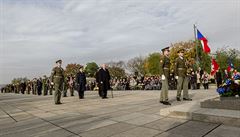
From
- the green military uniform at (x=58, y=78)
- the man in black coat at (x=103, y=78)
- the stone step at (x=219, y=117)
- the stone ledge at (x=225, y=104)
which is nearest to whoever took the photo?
the stone step at (x=219, y=117)

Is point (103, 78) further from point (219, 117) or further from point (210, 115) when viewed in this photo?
point (219, 117)

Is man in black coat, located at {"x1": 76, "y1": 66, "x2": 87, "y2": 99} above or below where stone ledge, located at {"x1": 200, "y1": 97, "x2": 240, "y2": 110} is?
above

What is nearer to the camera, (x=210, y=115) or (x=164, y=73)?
(x=210, y=115)

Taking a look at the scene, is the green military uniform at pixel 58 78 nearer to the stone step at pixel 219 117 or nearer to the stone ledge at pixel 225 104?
the stone ledge at pixel 225 104

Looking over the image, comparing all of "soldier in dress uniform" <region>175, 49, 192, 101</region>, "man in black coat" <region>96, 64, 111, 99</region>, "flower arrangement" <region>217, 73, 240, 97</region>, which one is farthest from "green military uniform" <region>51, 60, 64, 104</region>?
"flower arrangement" <region>217, 73, 240, 97</region>

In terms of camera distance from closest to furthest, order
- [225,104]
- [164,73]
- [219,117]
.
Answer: [219,117] < [225,104] < [164,73]

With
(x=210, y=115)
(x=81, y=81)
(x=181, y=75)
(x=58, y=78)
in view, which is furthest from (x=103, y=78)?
(x=210, y=115)

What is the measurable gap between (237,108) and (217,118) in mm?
1103

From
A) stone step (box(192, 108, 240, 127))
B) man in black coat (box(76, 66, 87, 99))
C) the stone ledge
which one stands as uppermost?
man in black coat (box(76, 66, 87, 99))

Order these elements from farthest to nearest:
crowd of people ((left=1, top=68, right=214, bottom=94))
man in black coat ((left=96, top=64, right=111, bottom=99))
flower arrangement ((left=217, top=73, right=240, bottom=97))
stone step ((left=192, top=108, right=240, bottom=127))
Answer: crowd of people ((left=1, top=68, right=214, bottom=94)) < man in black coat ((left=96, top=64, right=111, bottom=99)) < flower arrangement ((left=217, top=73, right=240, bottom=97)) < stone step ((left=192, top=108, right=240, bottom=127))

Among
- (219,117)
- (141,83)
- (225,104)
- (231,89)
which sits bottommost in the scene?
(219,117)

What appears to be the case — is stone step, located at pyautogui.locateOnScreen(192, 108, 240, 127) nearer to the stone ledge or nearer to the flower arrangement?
the stone ledge

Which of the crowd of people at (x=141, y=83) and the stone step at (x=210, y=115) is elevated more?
the crowd of people at (x=141, y=83)

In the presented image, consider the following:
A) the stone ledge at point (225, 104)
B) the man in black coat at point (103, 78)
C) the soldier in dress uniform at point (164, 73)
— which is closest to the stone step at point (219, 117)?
the stone ledge at point (225, 104)
